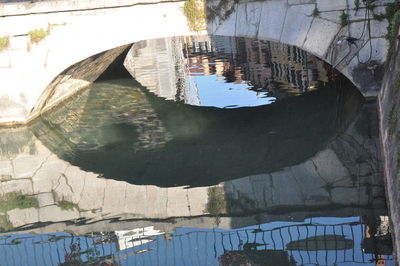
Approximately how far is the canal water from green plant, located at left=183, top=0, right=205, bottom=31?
1513 mm

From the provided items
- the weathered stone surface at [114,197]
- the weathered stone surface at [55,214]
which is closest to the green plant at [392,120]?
the weathered stone surface at [114,197]

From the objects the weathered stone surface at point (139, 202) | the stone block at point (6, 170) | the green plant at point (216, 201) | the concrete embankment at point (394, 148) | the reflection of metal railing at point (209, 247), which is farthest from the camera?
the stone block at point (6, 170)

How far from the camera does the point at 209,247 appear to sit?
6.35 metres

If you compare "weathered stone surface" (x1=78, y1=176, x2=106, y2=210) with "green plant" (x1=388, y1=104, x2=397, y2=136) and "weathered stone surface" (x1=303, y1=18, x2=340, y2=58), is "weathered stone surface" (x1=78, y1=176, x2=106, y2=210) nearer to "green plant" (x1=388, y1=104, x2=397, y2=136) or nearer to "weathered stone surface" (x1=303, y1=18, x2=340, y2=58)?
"green plant" (x1=388, y1=104, x2=397, y2=136)

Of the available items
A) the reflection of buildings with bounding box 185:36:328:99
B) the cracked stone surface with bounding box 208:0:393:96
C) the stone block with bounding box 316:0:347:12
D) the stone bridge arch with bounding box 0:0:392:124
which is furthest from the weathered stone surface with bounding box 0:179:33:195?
the reflection of buildings with bounding box 185:36:328:99

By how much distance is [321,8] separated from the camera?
10094 millimetres

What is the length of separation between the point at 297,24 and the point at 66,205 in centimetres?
433

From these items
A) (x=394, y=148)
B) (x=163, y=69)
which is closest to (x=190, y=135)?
(x=394, y=148)

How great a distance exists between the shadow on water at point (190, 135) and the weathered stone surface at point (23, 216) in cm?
122

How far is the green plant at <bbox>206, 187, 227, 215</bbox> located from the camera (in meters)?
7.37

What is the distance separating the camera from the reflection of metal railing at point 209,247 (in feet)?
19.7

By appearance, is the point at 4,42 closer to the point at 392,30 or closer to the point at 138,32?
the point at 138,32

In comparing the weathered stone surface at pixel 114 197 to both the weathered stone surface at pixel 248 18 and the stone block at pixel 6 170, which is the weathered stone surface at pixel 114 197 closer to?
the stone block at pixel 6 170

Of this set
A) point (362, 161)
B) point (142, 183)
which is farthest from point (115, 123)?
point (362, 161)
